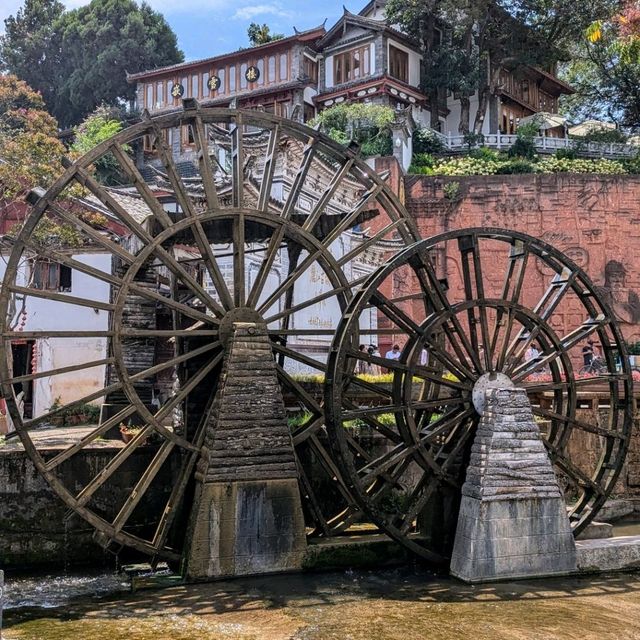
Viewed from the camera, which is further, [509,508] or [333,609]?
[509,508]

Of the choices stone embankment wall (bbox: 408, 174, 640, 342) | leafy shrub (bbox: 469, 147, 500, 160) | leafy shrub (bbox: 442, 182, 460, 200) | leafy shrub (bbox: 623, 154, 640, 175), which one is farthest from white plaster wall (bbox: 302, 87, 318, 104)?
leafy shrub (bbox: 623, 154, 640, 175)

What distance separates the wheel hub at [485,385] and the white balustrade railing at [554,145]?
26.0m

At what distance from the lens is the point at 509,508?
9.13 m

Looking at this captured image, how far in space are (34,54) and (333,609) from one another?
1839 inches

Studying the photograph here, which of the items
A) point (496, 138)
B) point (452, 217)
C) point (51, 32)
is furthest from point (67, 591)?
point (51, 32)

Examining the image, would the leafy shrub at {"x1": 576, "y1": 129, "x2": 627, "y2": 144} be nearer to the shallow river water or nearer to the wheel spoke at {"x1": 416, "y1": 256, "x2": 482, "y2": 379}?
the wheel spoke at {"x1": 416, "y1": 256, "x2": 482, "y2": 379}

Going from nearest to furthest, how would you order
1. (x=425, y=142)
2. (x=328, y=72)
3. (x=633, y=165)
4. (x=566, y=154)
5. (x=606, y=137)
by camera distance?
(x=633, y=165) < (x=566, y=154) < (x=425, y=142) < (x=606, y=137) < (x=328, y=72)

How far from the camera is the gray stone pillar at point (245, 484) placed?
888 cm

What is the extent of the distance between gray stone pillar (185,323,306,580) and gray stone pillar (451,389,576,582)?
204 cm

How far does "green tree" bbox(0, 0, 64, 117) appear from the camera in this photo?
153 feet

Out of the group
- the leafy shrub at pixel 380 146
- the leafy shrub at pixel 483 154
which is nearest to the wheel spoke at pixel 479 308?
the leafy shrub at pixel 380 146

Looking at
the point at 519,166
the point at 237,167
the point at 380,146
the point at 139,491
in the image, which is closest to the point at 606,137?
A: the point at 519,166

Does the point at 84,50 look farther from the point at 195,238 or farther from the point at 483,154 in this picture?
the point at 195,238

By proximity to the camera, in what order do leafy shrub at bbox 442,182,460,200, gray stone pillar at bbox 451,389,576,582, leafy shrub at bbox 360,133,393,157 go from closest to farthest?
gray stone pillar at bbox 451,389,576,582
leafy shrub at bbox 442,182,460,200
leafy shrub at bbox 360,133,393,157
